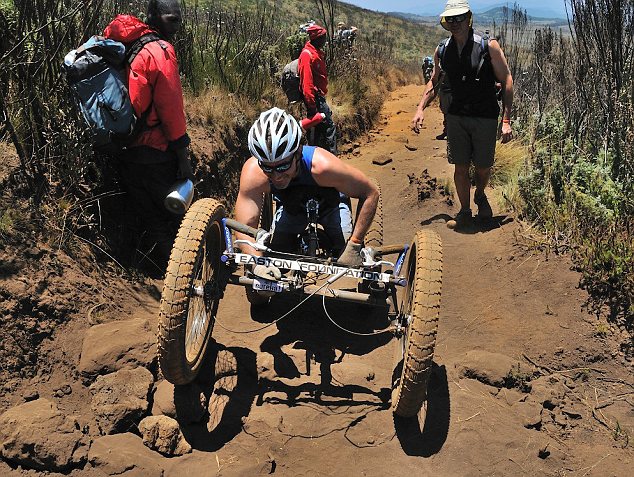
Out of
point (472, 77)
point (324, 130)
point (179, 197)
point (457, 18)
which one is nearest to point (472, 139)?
point (472, 77)

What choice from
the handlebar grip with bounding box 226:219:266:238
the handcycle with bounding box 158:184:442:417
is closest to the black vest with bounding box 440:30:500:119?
the handcycle with bounding box 158:184:442:417

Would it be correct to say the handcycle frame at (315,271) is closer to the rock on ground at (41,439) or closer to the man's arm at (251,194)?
the man's arm at (251,194)

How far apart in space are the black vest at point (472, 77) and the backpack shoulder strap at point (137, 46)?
2.78 m

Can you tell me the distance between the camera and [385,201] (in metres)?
7.44

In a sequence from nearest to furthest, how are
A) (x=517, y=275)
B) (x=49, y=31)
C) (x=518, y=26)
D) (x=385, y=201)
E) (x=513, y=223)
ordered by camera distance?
(x=49, y=31) → (x=517, y=275) → (x=513, y=223) → (x=385, y=201) → (x=518, y=26)

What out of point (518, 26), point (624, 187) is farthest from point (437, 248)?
point (518, 26)

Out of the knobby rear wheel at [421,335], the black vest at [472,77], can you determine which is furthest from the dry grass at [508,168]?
the knobby rear wheel at [421,335]

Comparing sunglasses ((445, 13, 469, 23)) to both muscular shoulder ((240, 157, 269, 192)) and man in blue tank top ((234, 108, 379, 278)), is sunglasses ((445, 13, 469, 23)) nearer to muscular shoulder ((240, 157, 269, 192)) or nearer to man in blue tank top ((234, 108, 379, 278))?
man in blue tank top ((234, 108, 379, 278))

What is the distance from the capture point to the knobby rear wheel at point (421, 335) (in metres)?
2.89

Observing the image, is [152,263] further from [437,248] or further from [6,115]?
[437,248]

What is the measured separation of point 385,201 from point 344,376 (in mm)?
4134

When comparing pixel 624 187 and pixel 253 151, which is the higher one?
pixel 253 151

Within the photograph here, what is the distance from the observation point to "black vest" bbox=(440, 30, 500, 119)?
5.19 m

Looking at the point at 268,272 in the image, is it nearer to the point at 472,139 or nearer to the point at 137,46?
the point at 137,46
